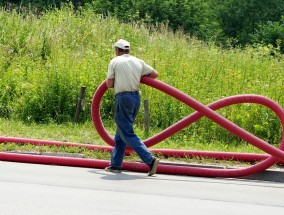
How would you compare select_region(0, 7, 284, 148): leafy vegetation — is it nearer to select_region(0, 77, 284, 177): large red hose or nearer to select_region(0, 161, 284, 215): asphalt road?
select_region(0, 77, 284, 177): large red hose

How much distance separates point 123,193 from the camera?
9281 millimetres

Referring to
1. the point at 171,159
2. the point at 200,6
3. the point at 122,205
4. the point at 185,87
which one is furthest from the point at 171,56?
the point at 200,6

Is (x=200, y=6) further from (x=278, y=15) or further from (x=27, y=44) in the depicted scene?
(x=27, y=44)

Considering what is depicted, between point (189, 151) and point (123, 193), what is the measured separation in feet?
Result: 8.18

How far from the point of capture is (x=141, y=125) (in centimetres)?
1437

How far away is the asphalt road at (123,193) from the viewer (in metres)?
8.31

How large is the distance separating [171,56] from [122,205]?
9283 mm

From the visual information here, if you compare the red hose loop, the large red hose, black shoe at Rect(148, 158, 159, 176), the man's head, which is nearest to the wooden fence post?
the large red hose

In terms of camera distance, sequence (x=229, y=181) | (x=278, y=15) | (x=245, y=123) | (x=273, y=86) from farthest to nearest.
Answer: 1. (x=278, y=15)
2. (x=273, y=86)
3. (x=245, y=123)
4. (x=229, y=181)

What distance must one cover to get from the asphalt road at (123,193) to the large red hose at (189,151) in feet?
0.46

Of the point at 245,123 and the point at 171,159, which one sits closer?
the point at 171,159

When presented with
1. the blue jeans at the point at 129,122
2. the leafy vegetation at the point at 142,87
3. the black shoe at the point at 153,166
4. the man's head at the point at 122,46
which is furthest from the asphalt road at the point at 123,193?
the leafy vegetation at the point at 142,87

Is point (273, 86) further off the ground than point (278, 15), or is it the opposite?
point (278, 15)

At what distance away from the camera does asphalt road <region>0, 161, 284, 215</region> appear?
27.3 ft
